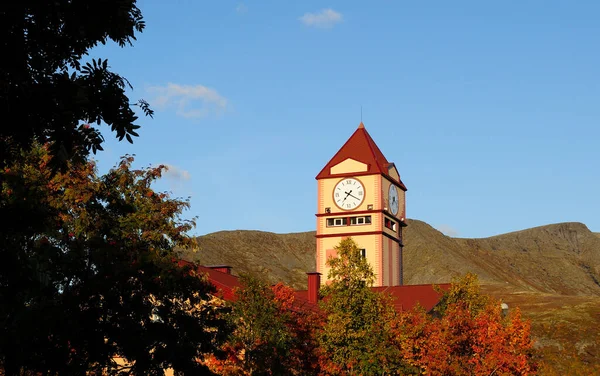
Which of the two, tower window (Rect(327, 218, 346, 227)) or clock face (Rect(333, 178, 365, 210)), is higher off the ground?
clock face (Rect(333, 178, 365, 210))

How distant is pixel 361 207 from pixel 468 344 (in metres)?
46.9

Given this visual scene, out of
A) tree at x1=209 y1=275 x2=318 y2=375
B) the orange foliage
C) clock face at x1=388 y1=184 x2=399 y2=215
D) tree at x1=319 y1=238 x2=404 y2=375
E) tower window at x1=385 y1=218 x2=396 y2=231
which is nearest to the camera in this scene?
tree at x1=319 y1=238 x2=404 y2=375

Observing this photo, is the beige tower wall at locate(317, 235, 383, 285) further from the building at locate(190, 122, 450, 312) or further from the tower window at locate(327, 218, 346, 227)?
the tower window at locate(327, 218, 346, 227)

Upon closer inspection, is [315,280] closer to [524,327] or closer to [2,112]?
[524,327]

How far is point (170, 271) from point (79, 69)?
14.6 metres

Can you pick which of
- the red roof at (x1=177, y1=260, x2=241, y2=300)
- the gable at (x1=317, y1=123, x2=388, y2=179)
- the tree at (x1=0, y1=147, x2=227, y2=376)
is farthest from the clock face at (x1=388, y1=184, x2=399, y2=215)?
the tree at (x1=0, y1=147, x2=227, y2=376)

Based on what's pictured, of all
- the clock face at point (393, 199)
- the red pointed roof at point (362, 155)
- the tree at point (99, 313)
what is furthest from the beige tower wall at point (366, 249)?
the tree at point (99, 313)

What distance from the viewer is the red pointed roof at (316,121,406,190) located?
88625 millimetres

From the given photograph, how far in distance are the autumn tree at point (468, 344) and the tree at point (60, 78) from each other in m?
30.2

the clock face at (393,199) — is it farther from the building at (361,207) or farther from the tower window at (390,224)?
the tower window at (390,224)

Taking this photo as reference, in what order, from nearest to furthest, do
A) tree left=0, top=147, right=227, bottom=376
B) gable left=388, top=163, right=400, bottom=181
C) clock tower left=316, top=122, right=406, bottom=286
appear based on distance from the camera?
1. tree left=0, top=147, right=227, bottom=376
2. clock tower left=316, top=122, right=406, bottom=286
3. gable left=388, top=163, right=400, bottom=181

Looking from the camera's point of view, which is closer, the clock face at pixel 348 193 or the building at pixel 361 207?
the building at pixel 361 207

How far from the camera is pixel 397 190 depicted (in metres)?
93.6

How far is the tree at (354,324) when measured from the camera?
36719 mm
